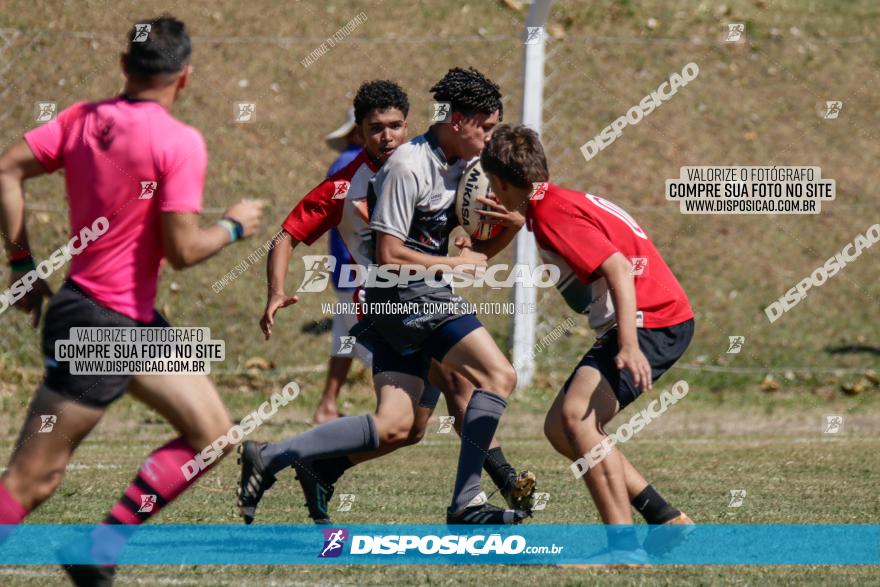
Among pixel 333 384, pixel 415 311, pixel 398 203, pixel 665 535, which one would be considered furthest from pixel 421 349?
pixel 333 384

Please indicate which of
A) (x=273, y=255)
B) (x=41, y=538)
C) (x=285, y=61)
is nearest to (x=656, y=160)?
(x=285, y=61)

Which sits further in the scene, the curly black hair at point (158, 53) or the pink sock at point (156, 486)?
the pink sock at point (156, 486)

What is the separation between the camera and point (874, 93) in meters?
15.8

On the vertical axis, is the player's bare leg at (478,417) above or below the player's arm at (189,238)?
below

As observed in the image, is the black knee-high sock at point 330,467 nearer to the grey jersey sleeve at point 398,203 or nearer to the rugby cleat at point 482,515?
the rugby cleat at point 482,515

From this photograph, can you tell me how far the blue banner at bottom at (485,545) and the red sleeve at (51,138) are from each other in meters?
1.57

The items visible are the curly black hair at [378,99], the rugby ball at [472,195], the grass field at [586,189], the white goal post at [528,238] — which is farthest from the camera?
the white goal post at [528,238]

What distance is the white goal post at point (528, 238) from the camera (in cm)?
1093

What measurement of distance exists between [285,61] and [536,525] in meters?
9.89

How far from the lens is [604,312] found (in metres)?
5.50

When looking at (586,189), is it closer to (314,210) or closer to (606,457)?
(314,210)

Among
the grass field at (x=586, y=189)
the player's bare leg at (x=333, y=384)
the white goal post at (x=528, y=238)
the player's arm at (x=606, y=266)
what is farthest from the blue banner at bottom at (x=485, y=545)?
the white goal post at (x=528, y=238)

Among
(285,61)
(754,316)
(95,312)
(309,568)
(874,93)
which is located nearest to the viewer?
(95,312)

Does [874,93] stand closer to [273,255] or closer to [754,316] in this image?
[754,316]
